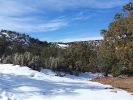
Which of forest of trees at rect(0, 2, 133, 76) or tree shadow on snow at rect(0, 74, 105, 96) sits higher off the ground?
forest of trees at rect(0, 2, 133, 76)

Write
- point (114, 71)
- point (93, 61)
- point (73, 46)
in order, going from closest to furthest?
point (114, 71) < point (93, 61) < point (73, 46)

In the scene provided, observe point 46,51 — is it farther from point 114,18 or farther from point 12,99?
point 12,99

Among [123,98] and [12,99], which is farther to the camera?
[123,98]

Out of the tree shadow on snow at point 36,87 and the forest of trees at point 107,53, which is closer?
the tree shadow on snow at point 36,87

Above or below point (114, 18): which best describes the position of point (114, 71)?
below

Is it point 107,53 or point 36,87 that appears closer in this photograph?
point 36,87

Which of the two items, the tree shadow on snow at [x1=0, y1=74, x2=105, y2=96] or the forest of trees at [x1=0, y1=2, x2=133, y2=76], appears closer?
the tree shadow on snow at [x1=0, y1=74, x2=105, y2=96]

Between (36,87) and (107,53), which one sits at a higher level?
(107,53)

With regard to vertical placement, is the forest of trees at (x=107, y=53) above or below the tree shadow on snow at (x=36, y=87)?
above

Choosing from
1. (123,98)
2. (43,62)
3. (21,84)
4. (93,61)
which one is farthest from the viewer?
(43,62)

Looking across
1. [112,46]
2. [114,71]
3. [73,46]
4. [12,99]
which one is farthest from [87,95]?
[73,46]

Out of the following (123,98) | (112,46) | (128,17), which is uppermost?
(128,17)

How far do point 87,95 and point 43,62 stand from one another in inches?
2064

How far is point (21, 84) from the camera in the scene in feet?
55.3
